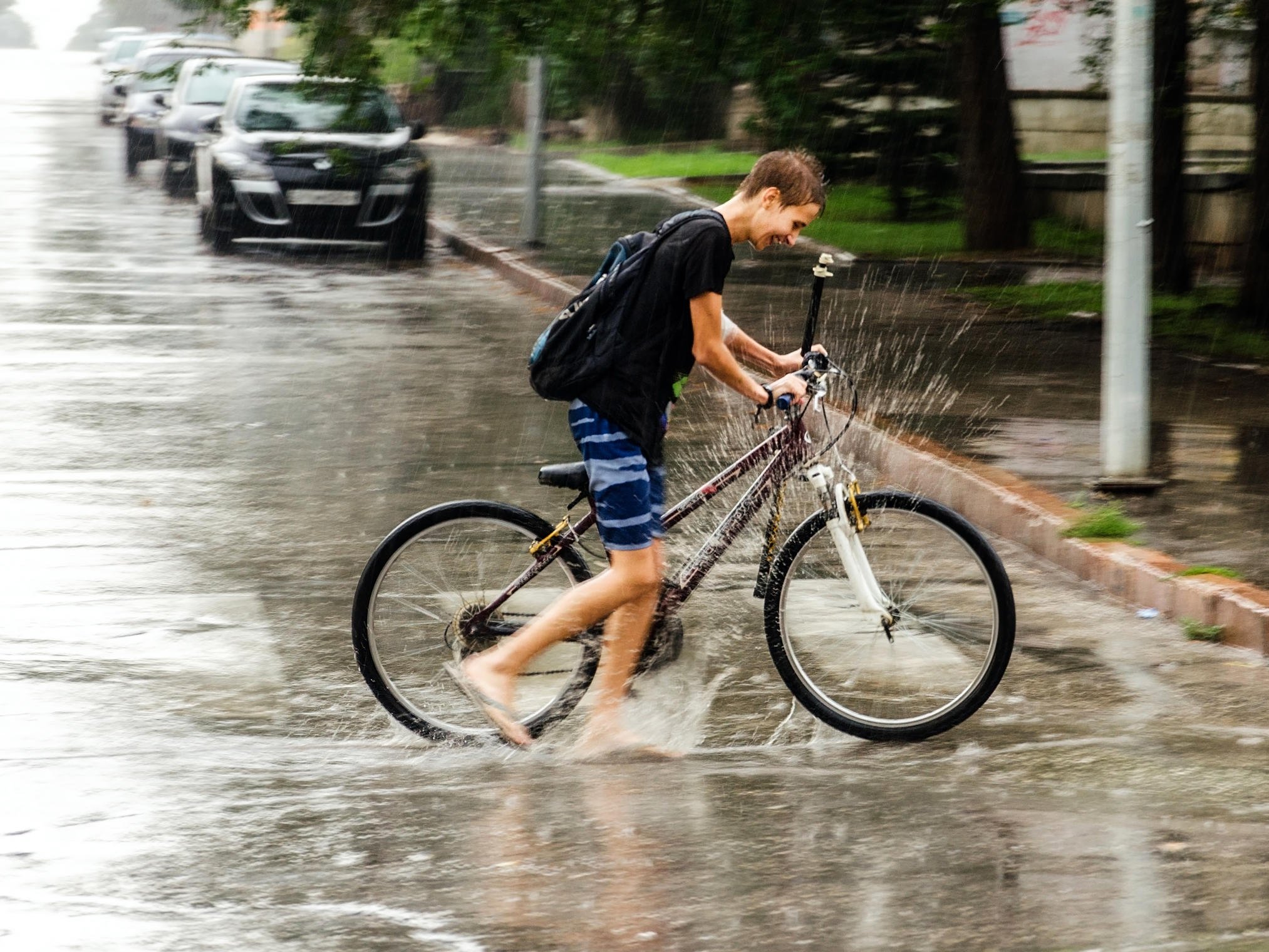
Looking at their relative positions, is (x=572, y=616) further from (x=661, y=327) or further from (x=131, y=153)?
(x=131, y=153)

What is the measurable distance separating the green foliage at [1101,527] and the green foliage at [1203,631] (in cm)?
96

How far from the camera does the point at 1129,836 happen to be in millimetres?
4453

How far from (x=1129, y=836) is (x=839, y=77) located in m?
19.0

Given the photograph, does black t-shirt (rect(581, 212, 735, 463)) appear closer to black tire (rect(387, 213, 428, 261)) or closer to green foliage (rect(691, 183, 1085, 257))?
green foliage (rect(691, 183, 1085, 257))

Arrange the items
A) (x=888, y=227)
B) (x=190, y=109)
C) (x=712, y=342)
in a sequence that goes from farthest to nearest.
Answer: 1. (x=190, y=109)
2. (x=888, y=227)
3. (x=712, y=342)

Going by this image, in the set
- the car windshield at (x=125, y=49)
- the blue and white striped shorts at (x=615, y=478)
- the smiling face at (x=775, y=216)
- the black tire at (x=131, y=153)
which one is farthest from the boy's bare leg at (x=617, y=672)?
the car windshield at (x=125, y=49)

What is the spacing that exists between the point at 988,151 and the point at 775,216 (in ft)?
44.0

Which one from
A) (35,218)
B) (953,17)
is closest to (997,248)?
(953,17)

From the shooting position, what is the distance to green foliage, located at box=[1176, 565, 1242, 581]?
22.1 ft

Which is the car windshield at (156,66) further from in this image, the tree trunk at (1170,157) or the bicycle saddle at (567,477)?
the bicycle saddle at (567,477)

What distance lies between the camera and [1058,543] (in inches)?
296

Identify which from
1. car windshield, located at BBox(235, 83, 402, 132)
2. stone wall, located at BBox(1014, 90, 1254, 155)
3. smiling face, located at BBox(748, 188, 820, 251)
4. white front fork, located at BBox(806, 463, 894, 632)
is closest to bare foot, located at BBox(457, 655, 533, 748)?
white front fork, located at BBox(806, 463, 894, 632)

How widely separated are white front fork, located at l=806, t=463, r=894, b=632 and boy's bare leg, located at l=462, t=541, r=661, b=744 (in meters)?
0.50

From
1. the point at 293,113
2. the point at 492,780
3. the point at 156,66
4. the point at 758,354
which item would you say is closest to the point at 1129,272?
the point at 758,354
